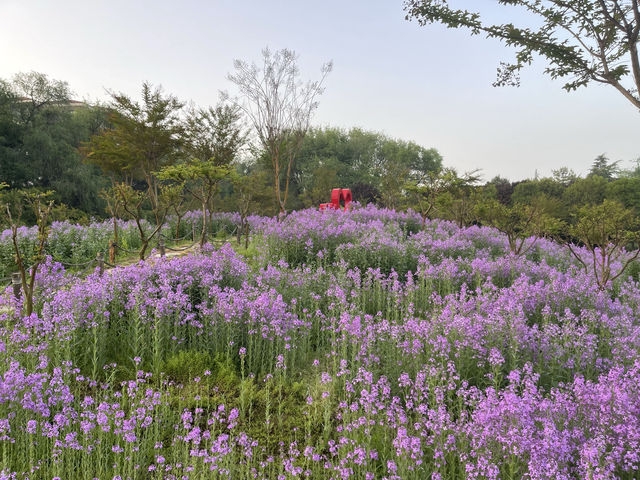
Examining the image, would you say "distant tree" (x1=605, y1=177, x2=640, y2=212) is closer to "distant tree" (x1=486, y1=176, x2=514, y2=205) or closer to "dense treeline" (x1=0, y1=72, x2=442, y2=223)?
"distant tree" (x1=486, y1=176, x2=514, y2=205)

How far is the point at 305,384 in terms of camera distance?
4434 mm

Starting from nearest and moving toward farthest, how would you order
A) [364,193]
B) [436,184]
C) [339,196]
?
[436,184], [339,196], [364,193]

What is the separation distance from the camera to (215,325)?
5094mm

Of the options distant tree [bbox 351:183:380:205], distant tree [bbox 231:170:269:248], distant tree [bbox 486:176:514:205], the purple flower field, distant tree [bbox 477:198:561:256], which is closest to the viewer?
the purple flower field

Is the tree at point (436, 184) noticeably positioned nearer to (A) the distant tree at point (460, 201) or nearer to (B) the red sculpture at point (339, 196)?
(A) the distant tree at point (460, 201)

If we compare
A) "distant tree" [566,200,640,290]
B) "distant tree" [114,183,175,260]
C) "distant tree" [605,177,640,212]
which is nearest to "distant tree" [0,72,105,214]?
"distant tree" [114,183,175,260]

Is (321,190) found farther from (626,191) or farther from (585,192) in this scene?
(626,191)

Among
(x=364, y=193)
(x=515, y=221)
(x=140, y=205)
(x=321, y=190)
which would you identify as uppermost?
(x=364, y=193)

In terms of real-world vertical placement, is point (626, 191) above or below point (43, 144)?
below

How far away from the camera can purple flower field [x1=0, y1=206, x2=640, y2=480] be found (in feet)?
8.93

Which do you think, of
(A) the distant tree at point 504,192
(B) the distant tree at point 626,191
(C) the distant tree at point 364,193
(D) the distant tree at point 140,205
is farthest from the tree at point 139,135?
(B) the distant tree at point 626,191

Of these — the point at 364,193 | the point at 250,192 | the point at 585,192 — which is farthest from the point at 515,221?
the point at 364,193

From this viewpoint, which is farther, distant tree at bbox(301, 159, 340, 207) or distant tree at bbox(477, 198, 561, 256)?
distant tree at bbox(301, 159, 340, 207)

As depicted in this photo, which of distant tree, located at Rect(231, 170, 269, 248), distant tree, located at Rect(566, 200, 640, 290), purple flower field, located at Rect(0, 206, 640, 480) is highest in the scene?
distant tree, located at Rect(231, 170, 269, 248)
